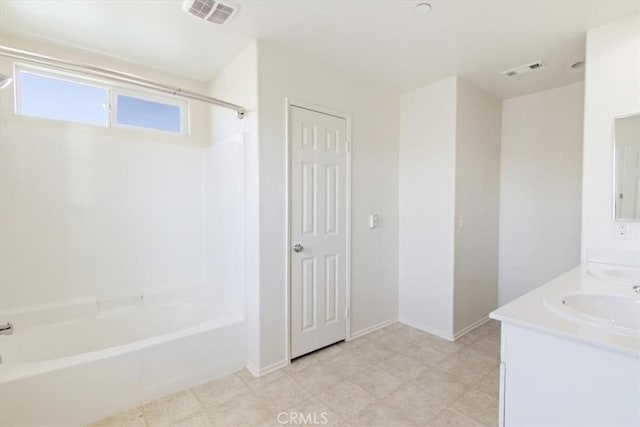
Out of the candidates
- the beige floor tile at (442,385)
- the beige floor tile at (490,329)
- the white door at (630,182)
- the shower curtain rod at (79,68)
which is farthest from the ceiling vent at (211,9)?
the beige floor tile at (490,329)

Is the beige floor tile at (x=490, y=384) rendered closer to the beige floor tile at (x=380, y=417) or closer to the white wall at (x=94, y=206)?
the beige floor tile at (x=380, y=417)

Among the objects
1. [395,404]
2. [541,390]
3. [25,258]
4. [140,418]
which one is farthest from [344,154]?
[25,258]

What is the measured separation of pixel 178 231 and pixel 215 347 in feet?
4.05

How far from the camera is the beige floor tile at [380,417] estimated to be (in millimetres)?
1802

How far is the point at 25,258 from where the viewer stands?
225 centimetres

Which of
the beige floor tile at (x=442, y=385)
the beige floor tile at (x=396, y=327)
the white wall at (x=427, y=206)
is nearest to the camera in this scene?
the beige floor tile at (x=442, y=385)

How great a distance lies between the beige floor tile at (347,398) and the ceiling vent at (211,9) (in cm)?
255

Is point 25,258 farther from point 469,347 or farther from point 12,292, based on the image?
point 469,347

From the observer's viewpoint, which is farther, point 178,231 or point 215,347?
point 178,231

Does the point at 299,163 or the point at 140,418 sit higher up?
the point at 299,163

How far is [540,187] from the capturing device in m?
3.23

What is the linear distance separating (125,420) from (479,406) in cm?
218

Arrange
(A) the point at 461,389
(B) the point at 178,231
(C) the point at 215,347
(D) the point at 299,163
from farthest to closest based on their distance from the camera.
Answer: (B) the point at 178,231, (D) the point at 299,163, (C) the point at 215,347, (A) the point at 461,389

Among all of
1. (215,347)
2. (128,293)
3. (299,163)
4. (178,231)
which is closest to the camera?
(215,347)
